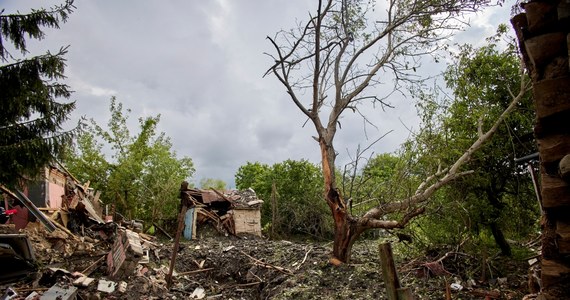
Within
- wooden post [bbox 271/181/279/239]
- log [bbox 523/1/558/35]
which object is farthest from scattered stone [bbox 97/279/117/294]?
wooden post [bbox 271/181/279/239]

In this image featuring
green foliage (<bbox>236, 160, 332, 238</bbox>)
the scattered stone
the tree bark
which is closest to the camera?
the scattered stone

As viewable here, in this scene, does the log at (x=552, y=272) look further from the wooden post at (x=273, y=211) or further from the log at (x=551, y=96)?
the wooden post at (x=273, y=211)

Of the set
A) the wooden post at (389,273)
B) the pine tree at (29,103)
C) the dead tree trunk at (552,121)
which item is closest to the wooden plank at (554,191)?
the dead tree trunk at (552,121)

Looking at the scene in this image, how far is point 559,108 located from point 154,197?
62.8 ft

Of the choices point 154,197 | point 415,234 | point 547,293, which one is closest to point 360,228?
point 415,234

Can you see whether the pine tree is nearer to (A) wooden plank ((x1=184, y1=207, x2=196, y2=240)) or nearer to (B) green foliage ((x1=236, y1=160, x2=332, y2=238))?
(A) wooden plank ((x1=184, y1=207, x2=196, y2=240))

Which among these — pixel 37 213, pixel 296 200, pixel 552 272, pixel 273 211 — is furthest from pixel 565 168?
pixel 296 200

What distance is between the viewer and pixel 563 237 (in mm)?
1653

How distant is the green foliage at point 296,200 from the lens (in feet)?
62.7

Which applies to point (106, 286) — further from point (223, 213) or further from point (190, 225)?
point (223, 213)

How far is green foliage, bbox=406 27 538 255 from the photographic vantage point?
8398 millimetres

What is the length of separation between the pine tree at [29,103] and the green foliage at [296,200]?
10978 mm

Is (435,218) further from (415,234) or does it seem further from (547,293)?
(547,293)

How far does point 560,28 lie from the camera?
172 centimetres
